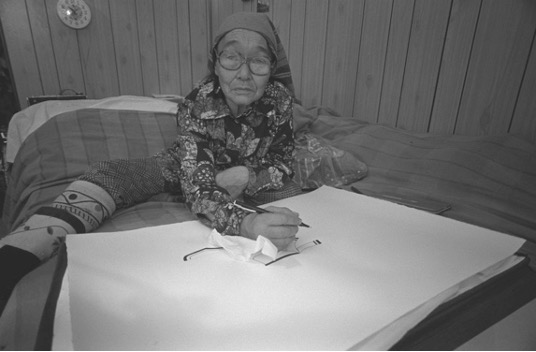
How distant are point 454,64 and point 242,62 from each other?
89cm

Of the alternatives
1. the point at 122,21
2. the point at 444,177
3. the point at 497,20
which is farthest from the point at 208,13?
the point at 444,177

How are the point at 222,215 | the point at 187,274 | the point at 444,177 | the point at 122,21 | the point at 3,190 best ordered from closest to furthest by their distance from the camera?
the point at 187,274 → the point at 222,215 → the point at 444,177 → the point at 3,190 → the point at 122,21

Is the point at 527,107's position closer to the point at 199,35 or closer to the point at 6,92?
the point at 199,35

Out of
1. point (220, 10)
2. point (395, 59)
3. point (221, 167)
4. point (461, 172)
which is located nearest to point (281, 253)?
point (221, 167)

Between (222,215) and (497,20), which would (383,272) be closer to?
(222,215)

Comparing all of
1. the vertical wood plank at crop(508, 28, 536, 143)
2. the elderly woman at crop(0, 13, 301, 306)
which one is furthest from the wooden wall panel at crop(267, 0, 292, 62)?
the vertical wood plank at crop(508, 28, 536, 143)

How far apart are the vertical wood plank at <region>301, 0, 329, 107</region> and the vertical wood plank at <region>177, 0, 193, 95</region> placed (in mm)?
1046

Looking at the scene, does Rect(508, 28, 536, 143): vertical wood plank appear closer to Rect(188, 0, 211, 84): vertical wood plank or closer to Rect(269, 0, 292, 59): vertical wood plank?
Rect(269, 0, 292, 59): vertical wood plank

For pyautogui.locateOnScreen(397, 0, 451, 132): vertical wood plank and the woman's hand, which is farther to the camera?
pyautogui.locateOnScreen(397, 0, 451, 132): vertical wood plank

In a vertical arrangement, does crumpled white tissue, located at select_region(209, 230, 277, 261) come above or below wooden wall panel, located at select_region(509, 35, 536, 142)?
below

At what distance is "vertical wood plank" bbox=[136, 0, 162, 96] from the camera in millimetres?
2348

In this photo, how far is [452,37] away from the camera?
1.22m

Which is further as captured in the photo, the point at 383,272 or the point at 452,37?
the point at 452,37

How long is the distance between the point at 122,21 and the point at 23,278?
233 cm
